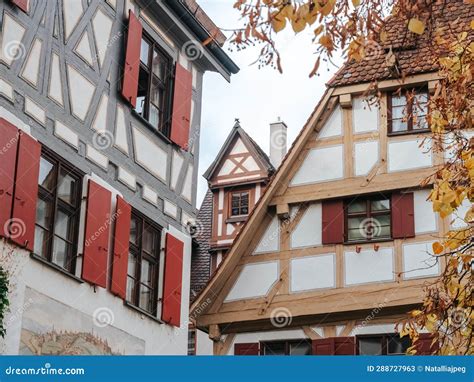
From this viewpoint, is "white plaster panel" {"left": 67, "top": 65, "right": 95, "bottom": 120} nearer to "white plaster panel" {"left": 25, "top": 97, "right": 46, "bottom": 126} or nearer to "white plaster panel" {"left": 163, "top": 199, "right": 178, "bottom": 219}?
"white plaster panel" {"left": 25, "top": 97, "right": 46, "bottom": 126}

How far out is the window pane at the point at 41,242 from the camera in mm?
12531

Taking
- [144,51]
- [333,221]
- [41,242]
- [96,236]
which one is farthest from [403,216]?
[41,242]

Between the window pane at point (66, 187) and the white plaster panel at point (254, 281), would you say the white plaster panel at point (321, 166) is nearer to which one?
the white plaster panel at point (254, 281)

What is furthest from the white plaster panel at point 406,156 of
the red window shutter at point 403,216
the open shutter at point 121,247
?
the open shutter at point 121,247

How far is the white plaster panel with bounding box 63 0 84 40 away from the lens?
13695 mm

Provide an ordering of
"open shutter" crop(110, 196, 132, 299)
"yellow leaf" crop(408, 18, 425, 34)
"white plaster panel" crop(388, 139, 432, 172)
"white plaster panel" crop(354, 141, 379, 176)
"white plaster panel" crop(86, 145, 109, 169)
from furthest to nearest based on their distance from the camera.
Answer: "white plaster panel" crop(354, 141, 379, 176), "white plaster panel" crop(388, 139, 432, 172), "open shutter" crop(110, 196, 132, 299), "white plaster panel" crop(86, 145, 109, 169), "yellow leaf" crop(408, 18, 425, 34)

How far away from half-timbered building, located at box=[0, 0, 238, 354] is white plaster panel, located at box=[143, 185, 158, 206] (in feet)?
0.10

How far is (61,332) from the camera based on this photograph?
1276 cm

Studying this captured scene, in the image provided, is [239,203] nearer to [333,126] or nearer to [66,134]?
Answer: [333,126]

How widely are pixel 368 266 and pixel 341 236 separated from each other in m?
0.78

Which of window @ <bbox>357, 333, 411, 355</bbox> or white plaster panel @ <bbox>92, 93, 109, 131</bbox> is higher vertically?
white plaster panel @ <bbox>92, 93, 109, 131</bbox>

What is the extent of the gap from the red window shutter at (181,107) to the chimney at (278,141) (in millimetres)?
12181

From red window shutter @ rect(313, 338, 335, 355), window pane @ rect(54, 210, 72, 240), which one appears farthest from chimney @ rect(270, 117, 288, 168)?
window pane @ rect(54, 210, 72, 240)

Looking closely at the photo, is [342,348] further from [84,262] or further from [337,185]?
[84,262]
